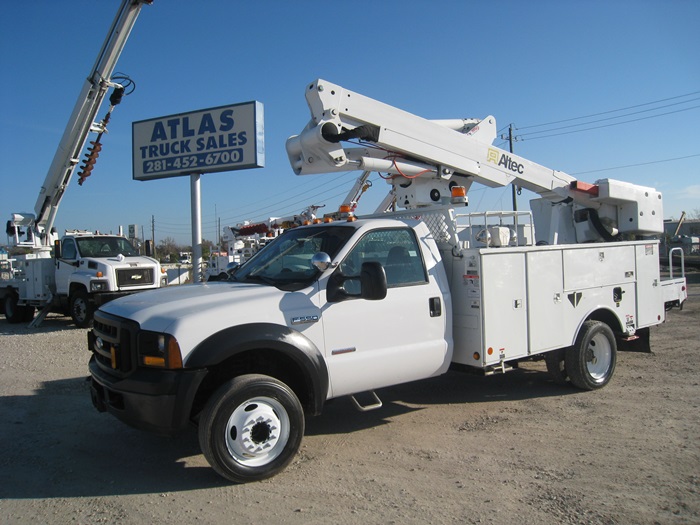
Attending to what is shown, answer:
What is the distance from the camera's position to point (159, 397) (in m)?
3.87

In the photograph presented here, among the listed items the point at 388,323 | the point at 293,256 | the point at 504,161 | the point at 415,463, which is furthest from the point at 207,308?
the point at 504,161

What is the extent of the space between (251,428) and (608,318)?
482 cm

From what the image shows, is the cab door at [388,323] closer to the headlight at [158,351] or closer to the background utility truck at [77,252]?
the headlight at [158,351]

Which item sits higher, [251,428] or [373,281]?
[373,281]

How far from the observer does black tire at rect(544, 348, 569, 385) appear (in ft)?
21.1

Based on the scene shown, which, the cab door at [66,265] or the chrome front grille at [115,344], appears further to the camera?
the cab door at [66,265]

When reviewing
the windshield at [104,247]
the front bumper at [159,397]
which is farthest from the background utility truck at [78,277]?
the front bumper at [159,397]

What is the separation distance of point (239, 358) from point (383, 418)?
2003mm

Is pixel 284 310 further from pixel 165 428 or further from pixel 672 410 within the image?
pixel 672 410

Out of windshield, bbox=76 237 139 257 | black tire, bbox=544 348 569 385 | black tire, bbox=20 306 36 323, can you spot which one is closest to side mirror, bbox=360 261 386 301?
black tire, bbox=544 348 569 385

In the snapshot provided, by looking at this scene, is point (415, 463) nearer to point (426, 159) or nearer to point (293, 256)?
point (293, 256)

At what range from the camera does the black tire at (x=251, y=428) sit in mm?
3994

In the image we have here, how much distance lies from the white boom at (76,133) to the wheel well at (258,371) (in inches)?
494

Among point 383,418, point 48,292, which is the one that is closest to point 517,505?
point 383,418
